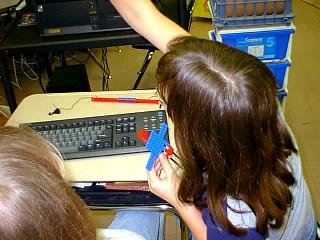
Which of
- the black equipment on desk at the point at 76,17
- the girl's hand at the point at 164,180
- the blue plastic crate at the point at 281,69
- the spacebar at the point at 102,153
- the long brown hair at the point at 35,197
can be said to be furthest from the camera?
the blue plastic crate at the point at 281,69

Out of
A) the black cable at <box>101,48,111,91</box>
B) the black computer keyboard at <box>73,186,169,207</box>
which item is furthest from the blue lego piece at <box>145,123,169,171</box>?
the black cable at <box>101,48,111,91</box>

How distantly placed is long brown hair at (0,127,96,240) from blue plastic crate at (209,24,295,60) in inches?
51.7

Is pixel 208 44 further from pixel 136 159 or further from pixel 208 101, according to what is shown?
pixel 136 159

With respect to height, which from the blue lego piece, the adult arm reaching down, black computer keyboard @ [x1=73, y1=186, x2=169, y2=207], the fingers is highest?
the adult arm reaching down

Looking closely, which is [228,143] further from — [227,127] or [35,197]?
[35,197]

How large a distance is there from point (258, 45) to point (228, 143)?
1100 millimetres

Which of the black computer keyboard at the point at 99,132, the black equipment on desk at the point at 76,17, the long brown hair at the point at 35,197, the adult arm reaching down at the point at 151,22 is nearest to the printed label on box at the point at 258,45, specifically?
the black equipment on desk at the point at 76,17

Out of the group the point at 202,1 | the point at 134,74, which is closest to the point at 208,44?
the point at 134,74

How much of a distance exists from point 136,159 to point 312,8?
9.85 ft

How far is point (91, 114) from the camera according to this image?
121 centimetres

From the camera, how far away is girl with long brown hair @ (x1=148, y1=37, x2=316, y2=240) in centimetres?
79

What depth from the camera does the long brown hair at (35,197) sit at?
1.57ft

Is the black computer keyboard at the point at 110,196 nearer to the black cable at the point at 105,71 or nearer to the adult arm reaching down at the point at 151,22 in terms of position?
the adult arm reaching down at the point at 151,22

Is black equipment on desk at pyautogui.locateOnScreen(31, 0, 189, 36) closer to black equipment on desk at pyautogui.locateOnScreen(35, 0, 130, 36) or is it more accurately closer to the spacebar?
black equipment on desk at pyautogui.locateOnScreen(35, 0, 130, 36)
